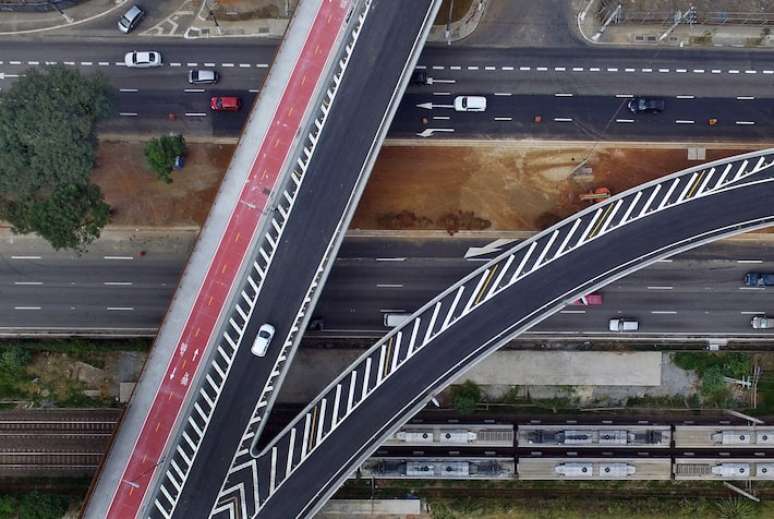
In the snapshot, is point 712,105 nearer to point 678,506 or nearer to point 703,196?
point 703,196

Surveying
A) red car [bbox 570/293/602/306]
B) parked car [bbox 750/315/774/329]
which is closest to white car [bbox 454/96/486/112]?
red car [bbox 570/293/602/306]

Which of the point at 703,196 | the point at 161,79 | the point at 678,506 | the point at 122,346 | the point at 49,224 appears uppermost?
the point at 161,79

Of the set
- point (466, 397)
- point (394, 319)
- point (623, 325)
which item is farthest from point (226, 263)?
point (623, 325)

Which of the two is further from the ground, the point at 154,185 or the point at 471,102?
the point at 471,102

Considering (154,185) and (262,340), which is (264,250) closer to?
(262,340)

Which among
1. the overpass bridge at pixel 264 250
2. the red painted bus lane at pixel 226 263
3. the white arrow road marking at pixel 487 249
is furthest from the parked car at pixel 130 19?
the white arrow road marking at pixel 487 249

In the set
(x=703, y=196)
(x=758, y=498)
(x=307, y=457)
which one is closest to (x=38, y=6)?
(x=307, y=457)
